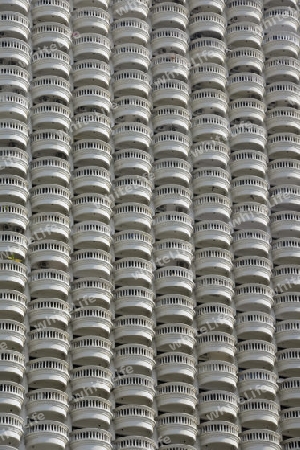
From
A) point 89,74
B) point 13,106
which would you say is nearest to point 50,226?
point 13,106

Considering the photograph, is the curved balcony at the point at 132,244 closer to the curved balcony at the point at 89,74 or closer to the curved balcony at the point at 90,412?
the curved balcony at the point at 90,412

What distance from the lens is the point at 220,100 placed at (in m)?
129

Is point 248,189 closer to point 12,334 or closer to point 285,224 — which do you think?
point 285,224

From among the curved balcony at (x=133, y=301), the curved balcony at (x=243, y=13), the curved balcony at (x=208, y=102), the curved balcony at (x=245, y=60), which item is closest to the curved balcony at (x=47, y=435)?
the curved balcony at (x=133, y=301)

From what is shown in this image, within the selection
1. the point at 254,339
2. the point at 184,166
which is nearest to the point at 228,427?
the point at 254,339

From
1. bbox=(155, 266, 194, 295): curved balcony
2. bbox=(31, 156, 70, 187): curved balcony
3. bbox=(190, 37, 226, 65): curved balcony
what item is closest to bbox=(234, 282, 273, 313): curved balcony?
bbox=(155, 266, 194, 295): curved balcony

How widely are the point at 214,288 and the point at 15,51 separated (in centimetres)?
2274

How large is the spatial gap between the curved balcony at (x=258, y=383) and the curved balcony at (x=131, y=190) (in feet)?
48.1

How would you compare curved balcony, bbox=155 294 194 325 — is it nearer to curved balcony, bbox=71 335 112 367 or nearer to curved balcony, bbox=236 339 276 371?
curved balcony, bbox=236 339 276 371

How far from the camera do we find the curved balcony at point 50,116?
124 meters

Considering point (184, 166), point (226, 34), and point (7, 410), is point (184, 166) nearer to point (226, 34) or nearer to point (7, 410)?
point (226, 34)

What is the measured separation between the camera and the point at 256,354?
117500 mm

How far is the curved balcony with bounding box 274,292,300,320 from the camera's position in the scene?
12031cm

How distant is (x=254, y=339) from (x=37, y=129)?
21.5 meters
